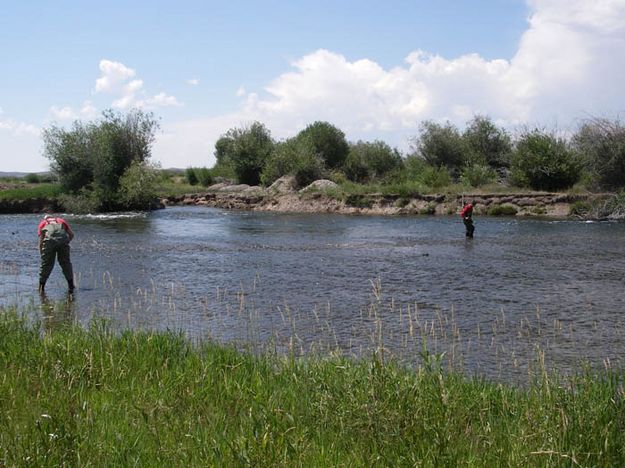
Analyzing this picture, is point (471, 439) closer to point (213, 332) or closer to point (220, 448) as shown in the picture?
point (220, 448)

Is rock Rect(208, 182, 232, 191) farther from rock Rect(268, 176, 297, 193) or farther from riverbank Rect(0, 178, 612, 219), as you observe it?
rock Rect(268, 176, 297, 193)

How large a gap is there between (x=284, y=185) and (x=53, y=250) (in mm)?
51697

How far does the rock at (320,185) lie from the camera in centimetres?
6494

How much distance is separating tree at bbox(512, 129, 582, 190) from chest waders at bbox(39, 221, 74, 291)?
45585mm

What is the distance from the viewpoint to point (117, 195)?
6131 centimetres

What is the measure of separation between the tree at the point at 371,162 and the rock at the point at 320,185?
14687 mm

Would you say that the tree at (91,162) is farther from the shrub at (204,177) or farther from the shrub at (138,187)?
the shrub at (204,177)

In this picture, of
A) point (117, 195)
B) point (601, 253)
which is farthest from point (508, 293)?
point (117, 195)

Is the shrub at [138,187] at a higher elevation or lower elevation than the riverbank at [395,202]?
higher

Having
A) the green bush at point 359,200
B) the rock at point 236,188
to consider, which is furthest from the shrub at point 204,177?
the green bush at point 359,200

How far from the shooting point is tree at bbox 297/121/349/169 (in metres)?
87.3

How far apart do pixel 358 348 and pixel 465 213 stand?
2450 cm

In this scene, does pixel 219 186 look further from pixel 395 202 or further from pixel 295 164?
pixel 395 202

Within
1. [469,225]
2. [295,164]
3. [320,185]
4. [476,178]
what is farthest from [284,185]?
[469,225]
